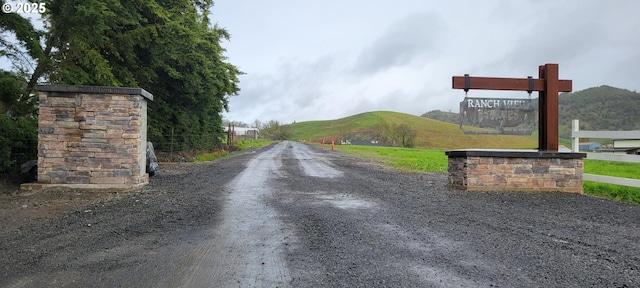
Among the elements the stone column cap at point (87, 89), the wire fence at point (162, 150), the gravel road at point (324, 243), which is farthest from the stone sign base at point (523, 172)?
the wire fence at point (162, 150)

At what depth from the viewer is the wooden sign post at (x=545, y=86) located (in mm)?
9609

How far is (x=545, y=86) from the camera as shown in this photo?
970cm

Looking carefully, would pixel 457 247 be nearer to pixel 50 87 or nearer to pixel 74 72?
pixel 50 87

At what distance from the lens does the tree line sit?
10.2 meters

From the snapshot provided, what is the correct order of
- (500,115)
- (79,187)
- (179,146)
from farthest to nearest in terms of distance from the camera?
(179,146) → (500,115) → (79,187)

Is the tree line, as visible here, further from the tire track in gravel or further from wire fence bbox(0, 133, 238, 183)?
the tire track in gravel

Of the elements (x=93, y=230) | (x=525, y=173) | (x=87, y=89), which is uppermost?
(x=87, y=89)

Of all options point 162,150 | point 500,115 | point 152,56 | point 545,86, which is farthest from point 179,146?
point 545,86

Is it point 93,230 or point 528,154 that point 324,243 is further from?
point 528,154

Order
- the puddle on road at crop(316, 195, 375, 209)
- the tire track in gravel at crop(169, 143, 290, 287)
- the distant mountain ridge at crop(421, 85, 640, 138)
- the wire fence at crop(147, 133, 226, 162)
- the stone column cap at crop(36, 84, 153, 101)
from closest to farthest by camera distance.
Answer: the tire track in gravel at crop(169, 143, 290, 287), the puddle on road at crop(316, 195, 375, 209), the stone column cap at crop(36, 84, 153, 101), the wire fence at crop(147, 133, 226, 162), the distant mountain ridge at crop(421, 85, 640, 138)

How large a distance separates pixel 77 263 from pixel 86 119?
21.0 ft

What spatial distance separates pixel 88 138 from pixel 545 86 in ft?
36.1

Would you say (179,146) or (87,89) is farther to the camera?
(179,146)

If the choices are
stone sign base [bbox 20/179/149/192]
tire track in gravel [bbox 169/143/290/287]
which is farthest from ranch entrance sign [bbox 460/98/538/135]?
stone sign base [bbox 20/179/149/192]
